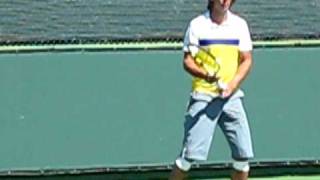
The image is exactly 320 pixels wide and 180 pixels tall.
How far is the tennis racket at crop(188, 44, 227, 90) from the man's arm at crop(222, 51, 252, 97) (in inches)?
1.4

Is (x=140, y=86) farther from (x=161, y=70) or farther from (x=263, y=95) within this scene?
(x=263, y=95)

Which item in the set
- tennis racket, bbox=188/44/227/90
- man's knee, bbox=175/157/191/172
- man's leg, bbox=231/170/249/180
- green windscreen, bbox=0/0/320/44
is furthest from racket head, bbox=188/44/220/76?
green windscreen, bbox=0/0/320/44

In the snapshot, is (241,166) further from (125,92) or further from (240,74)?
(125,92)

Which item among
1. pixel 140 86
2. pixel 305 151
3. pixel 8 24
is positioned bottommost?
pixel 305 151

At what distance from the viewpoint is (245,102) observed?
696cm

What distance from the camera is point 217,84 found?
6043mm

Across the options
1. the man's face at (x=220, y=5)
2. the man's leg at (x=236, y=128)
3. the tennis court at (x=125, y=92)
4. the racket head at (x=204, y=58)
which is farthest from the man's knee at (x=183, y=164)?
the man's face at (x=220, y=5)

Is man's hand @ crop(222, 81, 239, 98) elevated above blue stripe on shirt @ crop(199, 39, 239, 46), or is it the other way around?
blue stripe on shirt @ crop(199, 39, 239, 46)

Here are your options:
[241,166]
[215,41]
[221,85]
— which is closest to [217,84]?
[221,85]

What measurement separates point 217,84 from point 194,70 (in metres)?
0.17

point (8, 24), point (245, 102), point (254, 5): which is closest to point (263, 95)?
point (245, 102)

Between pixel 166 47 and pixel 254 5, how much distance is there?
748 millimetres

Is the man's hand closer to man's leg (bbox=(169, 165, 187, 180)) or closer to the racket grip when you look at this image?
the racket grip

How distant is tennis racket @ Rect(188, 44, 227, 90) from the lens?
6.05 metres
